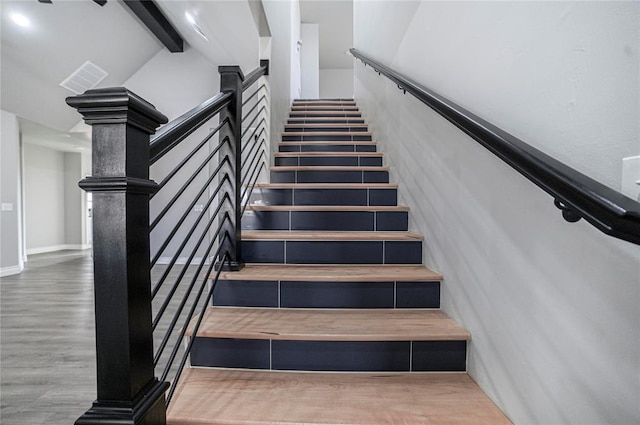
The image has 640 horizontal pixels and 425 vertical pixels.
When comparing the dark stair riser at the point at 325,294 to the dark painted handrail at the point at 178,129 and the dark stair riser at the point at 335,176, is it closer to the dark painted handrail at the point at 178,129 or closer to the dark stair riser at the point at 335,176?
the dark painted handrail at the point at 178,129

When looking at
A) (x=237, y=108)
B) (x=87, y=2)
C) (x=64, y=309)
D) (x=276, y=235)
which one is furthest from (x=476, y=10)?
(x=87, y=2)

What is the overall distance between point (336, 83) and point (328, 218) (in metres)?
8.53

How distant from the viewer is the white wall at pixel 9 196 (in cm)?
502

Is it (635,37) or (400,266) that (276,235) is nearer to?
(400,266)

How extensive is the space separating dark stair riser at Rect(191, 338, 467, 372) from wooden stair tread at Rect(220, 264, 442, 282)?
12.8 inches

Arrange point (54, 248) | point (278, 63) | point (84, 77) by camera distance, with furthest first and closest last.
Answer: point (54, 248), point (84, 77), point (278, 63)

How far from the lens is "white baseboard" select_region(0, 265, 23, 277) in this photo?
498cm

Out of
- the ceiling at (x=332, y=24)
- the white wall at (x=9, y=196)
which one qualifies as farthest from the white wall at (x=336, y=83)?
the white wall at (x=9, y=196)

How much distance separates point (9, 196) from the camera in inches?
201

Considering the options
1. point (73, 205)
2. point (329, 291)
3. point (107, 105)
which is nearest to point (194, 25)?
point (329, 291)

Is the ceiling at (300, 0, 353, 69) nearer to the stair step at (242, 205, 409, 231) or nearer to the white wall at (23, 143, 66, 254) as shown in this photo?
the stair step at (242, 205, 409, 231)

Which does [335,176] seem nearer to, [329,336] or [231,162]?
[231,162]

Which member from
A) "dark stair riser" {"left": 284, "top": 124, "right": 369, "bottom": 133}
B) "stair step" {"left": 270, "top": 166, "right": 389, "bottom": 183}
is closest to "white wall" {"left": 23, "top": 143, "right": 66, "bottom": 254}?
"dark stair riser" {"left": 284, "top": 124, "right": 369, "bottom": 133}

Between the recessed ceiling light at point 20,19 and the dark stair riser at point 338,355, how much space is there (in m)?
4.95
